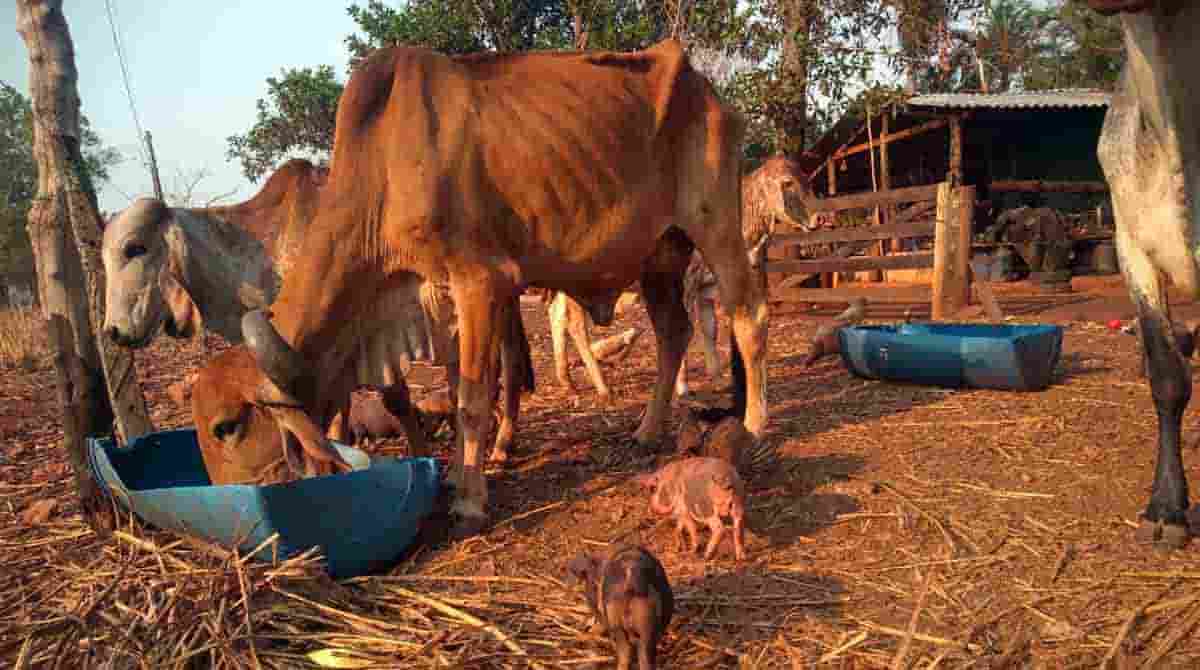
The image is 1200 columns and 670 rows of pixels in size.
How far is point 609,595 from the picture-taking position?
2.33 meters

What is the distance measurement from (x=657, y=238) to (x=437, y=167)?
1.46 m

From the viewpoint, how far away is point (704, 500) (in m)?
3.25

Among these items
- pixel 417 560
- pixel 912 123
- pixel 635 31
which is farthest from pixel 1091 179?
pixel 417 560

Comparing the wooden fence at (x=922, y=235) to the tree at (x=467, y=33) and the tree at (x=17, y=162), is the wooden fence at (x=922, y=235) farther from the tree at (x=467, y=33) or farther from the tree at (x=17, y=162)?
the tree at (x=17, y=162)

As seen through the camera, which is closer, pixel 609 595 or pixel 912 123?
pixel 609 595

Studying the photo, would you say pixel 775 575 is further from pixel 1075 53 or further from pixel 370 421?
pixel 1075 53

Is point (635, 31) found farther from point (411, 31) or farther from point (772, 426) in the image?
point (772, 426)

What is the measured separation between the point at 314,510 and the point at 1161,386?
324 centimetres

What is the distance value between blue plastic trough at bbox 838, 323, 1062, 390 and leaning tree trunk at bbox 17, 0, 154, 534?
492 centimetres

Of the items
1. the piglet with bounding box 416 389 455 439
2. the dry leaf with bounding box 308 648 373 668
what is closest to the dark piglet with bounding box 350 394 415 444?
the piglet with bounding box 416 389 455 439

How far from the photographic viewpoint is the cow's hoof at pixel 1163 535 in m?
3.06

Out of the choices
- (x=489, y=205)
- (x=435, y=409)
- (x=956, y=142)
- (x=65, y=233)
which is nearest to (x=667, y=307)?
(x=435, y=409)

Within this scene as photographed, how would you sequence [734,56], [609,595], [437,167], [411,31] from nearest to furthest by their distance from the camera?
1. [609,595]
2. [437,167]
3. [734,56]
4. [411,31]

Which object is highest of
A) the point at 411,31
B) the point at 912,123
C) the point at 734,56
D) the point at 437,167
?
the point at 411,31
